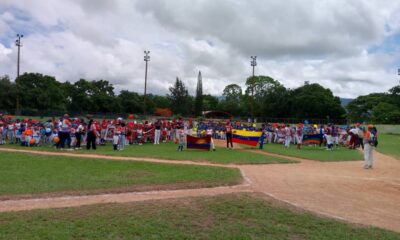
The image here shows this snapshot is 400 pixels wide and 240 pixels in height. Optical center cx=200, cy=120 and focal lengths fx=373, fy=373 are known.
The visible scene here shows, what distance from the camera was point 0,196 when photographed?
8.11 meters

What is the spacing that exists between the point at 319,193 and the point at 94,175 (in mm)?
6426

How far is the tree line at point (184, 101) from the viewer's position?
230 feet

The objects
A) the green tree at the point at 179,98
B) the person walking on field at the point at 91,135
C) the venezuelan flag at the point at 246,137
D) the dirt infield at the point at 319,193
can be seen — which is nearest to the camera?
the dirt infield at the point at 319,193

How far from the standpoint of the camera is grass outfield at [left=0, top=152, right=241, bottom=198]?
9273mm

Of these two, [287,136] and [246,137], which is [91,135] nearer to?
[246,137]

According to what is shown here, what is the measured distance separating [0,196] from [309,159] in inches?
558

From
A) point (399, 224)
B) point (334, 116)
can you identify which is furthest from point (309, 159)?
point (334, 116)

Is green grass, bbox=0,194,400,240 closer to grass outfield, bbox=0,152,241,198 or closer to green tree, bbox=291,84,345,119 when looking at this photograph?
grass outfield, bbox=0,152,241,198

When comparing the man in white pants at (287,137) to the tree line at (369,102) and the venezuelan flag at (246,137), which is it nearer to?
the venezuelan flag at (246,137)

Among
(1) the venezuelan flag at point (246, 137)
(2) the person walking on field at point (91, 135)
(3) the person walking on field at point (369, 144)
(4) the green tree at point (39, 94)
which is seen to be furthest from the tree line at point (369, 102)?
(2) the person walking on field at point (91, 135)

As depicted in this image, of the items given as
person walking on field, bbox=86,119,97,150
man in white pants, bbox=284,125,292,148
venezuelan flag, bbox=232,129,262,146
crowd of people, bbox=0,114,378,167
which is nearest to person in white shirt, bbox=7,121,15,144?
crowd of people, bbox=0,114,378,167

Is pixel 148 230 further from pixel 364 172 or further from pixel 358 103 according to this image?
pixel 358 103

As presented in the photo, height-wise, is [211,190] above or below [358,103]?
below

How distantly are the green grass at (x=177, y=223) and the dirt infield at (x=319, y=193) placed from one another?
78 centimetres
